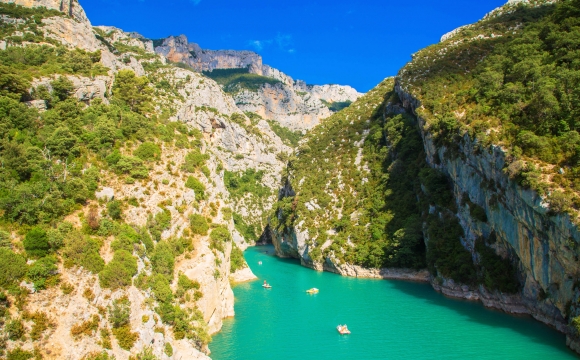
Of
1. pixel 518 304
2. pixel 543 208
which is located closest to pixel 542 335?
pixel 518 304

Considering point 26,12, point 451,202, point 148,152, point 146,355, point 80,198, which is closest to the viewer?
point 146,355

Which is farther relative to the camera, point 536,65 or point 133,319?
point 536,65

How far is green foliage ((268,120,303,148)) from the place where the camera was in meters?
147

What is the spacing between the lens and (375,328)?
33094mm

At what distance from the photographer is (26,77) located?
119ft

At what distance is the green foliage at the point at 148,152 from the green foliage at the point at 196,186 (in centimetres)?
380

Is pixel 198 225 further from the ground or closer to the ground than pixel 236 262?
further from the ground

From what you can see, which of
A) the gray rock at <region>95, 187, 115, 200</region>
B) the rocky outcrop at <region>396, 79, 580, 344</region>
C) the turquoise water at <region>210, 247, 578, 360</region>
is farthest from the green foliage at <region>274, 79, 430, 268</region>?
the gray rock at <region>95, 187, 115, 200</region>

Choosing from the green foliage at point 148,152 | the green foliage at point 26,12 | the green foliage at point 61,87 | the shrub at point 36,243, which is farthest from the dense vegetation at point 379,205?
the green foliage at point 26,12

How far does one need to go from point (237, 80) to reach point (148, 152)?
13935cm

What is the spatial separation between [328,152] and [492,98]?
39.7m

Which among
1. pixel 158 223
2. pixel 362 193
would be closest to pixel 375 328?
pixel 158 223

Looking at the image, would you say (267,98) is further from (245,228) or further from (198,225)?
(198,225)

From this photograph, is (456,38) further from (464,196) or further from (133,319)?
(133,319)
